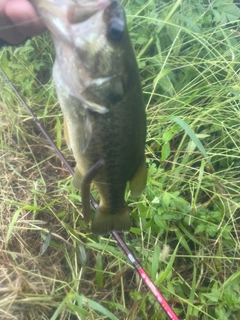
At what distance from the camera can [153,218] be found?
2193mm

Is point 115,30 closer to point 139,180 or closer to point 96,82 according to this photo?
point 96,82

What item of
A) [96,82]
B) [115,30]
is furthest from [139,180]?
[115,30]

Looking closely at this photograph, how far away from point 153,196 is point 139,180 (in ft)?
2.19

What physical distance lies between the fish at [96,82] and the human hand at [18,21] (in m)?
0.05

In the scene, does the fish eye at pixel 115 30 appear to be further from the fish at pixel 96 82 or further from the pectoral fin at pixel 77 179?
the pectoral fin at pixel 77 179

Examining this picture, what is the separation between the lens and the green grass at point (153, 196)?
2156 millimetres

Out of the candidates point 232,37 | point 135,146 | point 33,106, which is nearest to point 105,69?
point 135,146

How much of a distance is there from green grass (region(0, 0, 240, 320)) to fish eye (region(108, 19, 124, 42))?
0.91m

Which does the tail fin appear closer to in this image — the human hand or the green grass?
the green grass

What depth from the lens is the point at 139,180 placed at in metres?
1.58

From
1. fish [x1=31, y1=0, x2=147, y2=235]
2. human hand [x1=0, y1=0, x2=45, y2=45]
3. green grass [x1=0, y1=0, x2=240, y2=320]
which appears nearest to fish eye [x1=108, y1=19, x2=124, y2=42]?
fish [x1=31, y1=0, x2=147, y2=235]

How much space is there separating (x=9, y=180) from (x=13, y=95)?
0.57 meters

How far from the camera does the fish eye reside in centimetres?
129

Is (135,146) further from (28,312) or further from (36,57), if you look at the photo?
(36,57)
